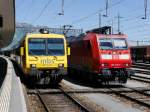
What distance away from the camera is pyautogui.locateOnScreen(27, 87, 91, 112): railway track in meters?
14.7

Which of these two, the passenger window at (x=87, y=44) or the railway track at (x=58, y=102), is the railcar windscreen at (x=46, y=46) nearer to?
the passenger window at (x=87, y=44)

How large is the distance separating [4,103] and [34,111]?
4472mm

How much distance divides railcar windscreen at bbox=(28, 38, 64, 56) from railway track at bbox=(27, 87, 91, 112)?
231cm

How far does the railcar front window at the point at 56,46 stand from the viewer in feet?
71.4

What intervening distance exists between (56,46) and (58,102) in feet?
18.7

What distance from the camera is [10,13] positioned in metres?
15.3

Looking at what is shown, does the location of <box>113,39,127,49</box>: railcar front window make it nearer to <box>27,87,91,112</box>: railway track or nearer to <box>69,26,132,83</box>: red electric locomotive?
<box>69,26,132,83</box>: red electric locomotive

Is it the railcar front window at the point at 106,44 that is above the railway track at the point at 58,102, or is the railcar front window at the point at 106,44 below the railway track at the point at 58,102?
above

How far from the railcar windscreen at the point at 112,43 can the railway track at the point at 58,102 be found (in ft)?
11.8

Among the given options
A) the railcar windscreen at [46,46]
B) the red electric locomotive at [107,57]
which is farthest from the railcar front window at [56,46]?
the red electric locomotive at [107,57]

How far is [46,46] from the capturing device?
21797 mm

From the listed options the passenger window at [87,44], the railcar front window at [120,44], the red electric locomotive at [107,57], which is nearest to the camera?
the red electric locomotive at [107,57]

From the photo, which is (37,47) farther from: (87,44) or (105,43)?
(105,43)

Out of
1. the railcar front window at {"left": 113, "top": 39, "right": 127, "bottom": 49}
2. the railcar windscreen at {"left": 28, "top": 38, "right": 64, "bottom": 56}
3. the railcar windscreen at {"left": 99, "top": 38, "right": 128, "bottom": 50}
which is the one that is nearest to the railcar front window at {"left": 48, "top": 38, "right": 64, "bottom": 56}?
the railcar windscreen at {"left": 28, "top": 38, "right": 64, "bottom": 56}
